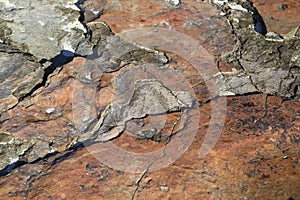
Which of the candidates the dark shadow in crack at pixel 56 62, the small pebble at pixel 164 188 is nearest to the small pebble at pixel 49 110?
the dark shadow in crack at pixel 56 62

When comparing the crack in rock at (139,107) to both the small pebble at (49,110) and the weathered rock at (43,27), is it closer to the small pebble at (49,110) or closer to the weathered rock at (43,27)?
the small pebble at (49,110)

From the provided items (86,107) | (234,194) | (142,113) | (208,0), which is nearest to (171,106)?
(142,113)

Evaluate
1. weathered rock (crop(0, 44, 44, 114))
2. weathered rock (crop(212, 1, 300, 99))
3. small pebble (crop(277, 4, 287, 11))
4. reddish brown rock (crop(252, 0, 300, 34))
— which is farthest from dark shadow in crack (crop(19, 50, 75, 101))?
small pebble (crop(277, 4, 287, 11))

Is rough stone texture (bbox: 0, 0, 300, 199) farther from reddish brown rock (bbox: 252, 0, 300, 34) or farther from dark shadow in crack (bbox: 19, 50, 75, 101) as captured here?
reddish brown rock (bbox: 252, 0, 300, 34)

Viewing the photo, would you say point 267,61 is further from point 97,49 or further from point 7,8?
point 7,8

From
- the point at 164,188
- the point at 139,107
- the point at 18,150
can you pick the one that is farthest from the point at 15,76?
the point at 164,188

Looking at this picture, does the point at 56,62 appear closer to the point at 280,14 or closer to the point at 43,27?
the point at 43,27
